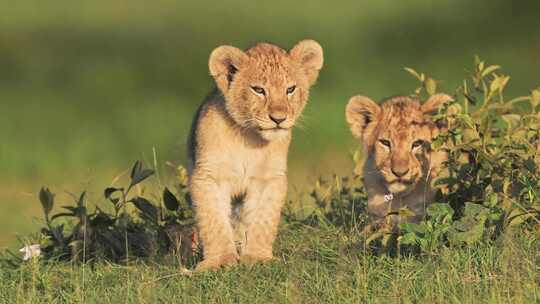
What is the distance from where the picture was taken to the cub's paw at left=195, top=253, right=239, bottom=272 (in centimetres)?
793

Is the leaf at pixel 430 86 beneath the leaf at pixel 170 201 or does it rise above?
above

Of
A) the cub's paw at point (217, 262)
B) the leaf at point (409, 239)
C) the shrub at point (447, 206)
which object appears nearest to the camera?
the leaf at point (409, 239)

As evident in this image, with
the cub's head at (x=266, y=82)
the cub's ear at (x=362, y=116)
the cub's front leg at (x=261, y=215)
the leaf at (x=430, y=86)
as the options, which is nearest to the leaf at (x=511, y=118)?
the leaf at (x=430, y=86)

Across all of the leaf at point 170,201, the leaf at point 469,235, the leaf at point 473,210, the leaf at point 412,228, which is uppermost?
the leaf at point 473,210

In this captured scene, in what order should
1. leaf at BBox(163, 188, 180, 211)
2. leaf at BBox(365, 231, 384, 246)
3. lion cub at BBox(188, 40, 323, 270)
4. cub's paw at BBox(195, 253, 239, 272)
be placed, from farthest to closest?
leaf at BBox(163, 188, 180, 211), lion cub at BBox(188, 40, 323, 270), cub's paw at BBox(195, 253, 239, 272), leaf at BBox(365, 231, 384, 246)

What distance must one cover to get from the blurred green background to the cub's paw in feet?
15.4

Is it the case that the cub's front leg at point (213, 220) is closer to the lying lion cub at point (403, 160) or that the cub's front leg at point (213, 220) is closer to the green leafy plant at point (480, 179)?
the green leafy plant at point (480, 179)

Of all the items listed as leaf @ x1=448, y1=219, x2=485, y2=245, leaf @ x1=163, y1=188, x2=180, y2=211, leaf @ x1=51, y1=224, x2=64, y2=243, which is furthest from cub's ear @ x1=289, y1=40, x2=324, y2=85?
leaf @ x1=51, y1=224, x2=64, y2=243

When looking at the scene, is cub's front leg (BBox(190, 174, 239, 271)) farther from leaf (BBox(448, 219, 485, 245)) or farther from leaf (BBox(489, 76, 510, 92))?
leaf (BBox(489, 76, 510, 92))

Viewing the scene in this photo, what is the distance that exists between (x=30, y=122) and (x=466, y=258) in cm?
1122

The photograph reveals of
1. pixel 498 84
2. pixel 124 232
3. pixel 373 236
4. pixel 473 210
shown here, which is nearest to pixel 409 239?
pixel 373 236

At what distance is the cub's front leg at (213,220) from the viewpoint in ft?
26.7

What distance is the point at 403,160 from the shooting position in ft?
27.3

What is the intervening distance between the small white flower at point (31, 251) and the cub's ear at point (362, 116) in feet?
7.23
